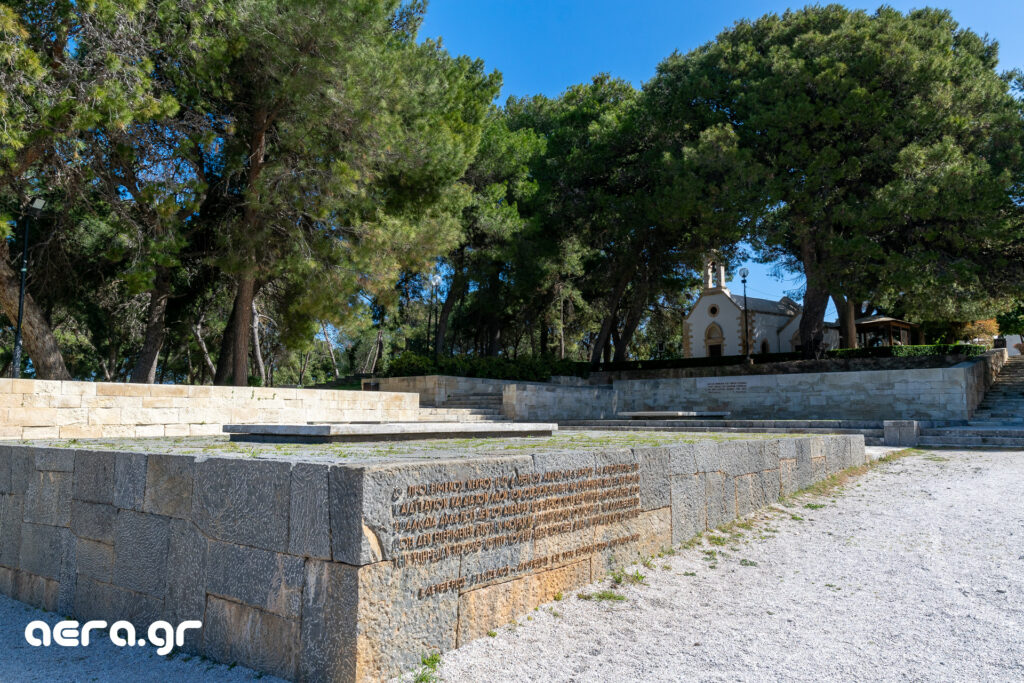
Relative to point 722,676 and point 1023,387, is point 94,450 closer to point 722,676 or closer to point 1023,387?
point 722,676

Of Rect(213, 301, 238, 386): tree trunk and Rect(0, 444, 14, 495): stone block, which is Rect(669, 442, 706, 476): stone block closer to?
Rect(0, 444, 14, 495): stone block

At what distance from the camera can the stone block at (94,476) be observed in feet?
12.6

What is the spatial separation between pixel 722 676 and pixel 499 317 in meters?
25.5

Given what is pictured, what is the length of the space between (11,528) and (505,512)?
3634 mm

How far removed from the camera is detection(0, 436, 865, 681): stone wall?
283 centimetres

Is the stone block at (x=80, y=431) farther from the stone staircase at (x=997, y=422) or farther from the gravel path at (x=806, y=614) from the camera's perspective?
the stone staircase at (x=997, y=422)

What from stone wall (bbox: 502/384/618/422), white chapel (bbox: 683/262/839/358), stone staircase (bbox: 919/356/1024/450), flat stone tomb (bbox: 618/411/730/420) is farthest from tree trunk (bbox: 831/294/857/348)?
flat stone tomb (bbox: 618/411/730/420)

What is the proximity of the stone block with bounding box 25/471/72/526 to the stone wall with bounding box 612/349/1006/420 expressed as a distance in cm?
1798

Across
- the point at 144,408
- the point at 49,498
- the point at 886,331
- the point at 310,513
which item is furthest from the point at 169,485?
the point at 886,331

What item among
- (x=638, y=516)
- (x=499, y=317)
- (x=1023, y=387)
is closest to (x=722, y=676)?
(x=638, y=516)

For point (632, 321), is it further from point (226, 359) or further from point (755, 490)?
point (755, 490)

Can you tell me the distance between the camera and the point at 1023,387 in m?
20.2

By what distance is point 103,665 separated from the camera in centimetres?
329

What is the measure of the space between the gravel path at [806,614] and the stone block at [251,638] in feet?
2.32
